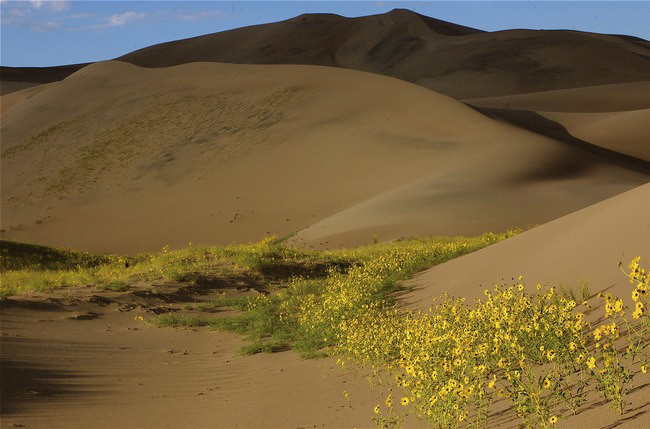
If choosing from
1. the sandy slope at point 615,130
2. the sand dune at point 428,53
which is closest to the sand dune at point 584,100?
the sandy slope at point 615,130

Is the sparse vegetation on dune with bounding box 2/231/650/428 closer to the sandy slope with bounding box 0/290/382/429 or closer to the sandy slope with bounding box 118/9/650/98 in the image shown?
the sandy slope with bounding box 0/290/382/429

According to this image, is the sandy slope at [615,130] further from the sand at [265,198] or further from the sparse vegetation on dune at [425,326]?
the sparse vegetation on dune at [425,326]

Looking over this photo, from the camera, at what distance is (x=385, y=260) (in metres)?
16.4

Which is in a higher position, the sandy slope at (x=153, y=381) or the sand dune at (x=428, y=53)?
the sand dune at (x=428, y=53)

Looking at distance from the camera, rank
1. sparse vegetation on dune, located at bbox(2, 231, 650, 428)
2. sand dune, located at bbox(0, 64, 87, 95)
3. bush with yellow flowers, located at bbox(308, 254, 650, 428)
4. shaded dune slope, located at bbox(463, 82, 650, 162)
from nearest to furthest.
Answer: bush with yellow flowers, located at bbox(308, 254, 650, 428) → sparse vegetation on dune, located at bbox(2, 231, 650, 428) → shaded dune slope, located at bbox(463, 82, 650, 162) → sand dune, located at bbox(0, 64, 87, 95)

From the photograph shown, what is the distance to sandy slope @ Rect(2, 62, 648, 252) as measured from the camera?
98.1ft

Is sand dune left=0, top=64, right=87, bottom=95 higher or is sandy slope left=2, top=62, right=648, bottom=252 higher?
sand dune left=0, top=64, right=87, bottom=95

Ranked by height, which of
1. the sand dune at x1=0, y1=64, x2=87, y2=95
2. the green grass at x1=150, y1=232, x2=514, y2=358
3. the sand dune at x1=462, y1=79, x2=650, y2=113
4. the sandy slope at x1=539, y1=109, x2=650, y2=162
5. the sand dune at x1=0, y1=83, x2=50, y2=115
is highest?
the sand dune at x1=0, y1=64, x2=87, y2=95

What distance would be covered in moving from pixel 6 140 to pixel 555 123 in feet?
115

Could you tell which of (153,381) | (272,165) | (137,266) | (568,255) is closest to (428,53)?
(272,165)

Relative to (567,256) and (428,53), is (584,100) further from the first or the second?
(567,256)

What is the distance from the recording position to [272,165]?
39750 millimetres

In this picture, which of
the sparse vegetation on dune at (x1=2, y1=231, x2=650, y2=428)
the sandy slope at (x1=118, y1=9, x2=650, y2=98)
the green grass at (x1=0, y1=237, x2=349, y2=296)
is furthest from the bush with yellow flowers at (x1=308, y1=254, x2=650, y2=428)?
the sandy slope at (x1=118, y1=9, x2=650, y2=98)

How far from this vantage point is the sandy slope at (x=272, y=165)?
29906 mm
